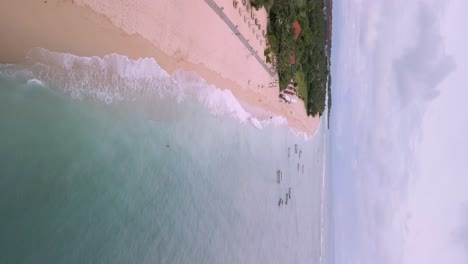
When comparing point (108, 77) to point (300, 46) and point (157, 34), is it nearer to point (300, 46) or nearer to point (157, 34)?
point (157, 34)

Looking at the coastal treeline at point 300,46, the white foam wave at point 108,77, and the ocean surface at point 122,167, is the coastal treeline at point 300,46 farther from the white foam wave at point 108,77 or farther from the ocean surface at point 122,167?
the white foam wave at point 108,77

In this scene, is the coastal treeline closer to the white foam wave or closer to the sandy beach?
the sandy beach

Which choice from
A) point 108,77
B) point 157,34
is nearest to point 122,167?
point 108,77

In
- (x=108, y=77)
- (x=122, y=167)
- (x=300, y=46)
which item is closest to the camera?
(x=108, y=77)

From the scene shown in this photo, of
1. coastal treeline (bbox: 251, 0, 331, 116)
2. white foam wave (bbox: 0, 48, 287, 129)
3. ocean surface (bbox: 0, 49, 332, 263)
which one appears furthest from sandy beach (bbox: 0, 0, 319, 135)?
coastal treeline (bbox: 251, 0, 331, 116)

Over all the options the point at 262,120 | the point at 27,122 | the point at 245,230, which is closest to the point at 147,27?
the point at 27,122
